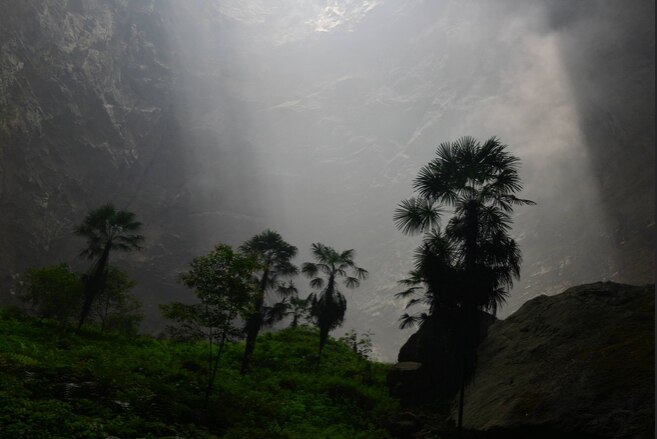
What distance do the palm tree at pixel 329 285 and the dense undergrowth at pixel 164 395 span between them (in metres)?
3.11

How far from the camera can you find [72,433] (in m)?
9.98

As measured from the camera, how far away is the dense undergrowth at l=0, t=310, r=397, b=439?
10.9 meters

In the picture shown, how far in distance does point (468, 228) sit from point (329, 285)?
17748 millimetres

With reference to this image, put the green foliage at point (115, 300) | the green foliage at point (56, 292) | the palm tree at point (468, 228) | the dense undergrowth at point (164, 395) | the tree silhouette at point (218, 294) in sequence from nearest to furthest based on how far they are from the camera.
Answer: the dense undergrowth at point (164, 395) → the palm tree at point (468, 228) → the tree silhouette at point (218, 294) → the green foliage at point (56, 292) → the green foliage at point (115, 300)

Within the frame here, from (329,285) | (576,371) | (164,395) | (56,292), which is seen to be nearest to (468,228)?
(576,371)

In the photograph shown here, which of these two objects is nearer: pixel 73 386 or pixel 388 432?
pixel 73 386

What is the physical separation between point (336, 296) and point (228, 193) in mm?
107953

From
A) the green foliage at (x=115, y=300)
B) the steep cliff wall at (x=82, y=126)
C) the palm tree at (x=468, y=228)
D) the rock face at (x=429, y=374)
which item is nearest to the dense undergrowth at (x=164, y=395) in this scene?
the rock face at (x=429, y=374)

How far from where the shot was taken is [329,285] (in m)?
30.9

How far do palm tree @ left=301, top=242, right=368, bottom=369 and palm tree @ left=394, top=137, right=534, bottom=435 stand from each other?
13771mm

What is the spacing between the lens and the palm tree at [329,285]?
97.7ft

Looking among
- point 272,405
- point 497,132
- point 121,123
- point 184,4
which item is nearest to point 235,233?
point 121,123

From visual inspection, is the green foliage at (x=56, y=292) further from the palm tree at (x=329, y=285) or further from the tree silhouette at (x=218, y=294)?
the tree silhouette at (x=218, y=294)

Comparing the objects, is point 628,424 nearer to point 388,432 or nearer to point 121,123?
point 388,432
